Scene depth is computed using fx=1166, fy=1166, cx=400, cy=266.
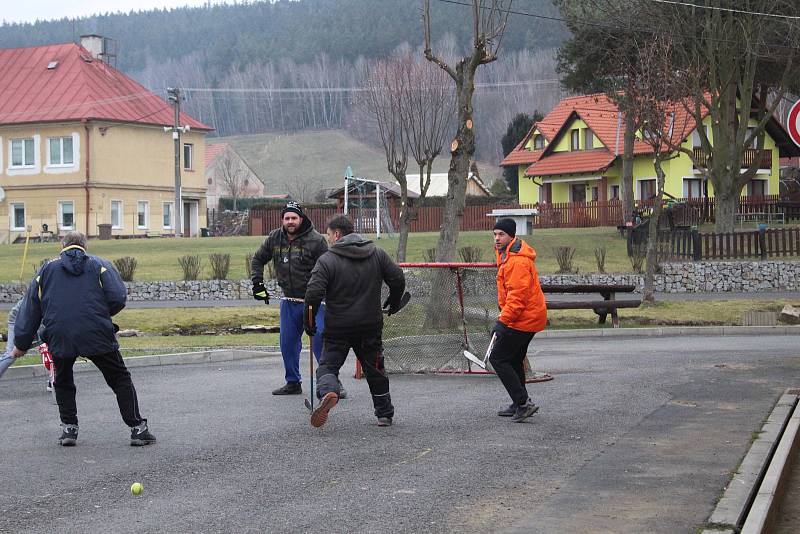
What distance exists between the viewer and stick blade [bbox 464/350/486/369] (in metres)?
14.0

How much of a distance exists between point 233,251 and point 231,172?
66.3m

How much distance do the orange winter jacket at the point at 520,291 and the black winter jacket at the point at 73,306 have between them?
3342 mm

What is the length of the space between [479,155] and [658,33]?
11524 cm

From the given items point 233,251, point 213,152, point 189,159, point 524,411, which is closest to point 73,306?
point 524,411

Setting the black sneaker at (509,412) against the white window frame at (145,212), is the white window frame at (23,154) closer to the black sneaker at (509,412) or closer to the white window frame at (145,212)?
the white window frame at (145,212)

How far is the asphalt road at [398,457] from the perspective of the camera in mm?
6844

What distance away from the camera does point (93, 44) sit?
75312 mm

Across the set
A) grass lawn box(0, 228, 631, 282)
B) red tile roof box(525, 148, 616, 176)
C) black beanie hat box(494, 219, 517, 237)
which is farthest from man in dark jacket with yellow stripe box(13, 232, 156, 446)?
red tile roof box(525, 148, 616, 176)

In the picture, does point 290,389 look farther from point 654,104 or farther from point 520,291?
point 654,104

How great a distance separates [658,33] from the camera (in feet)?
120

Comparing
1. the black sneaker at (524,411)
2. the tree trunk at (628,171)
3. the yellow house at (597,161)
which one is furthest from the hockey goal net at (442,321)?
the yellow house at (597,161)

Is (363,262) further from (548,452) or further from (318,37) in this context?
(318,37)

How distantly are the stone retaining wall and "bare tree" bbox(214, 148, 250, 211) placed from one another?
74.3 m

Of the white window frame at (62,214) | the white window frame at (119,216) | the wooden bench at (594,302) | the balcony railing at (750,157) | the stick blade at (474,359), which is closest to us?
the stick blade at (474,359)
